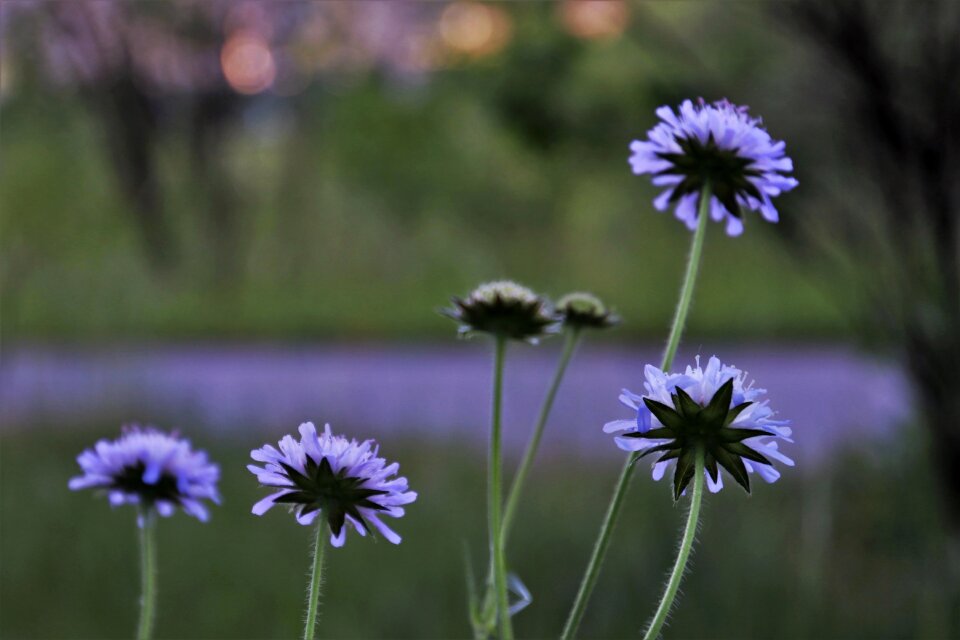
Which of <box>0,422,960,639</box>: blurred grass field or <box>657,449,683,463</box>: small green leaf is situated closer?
<box>657,449,683,463</box>: small green leaf

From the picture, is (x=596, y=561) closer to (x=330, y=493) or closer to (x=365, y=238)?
(x=330, y=493)

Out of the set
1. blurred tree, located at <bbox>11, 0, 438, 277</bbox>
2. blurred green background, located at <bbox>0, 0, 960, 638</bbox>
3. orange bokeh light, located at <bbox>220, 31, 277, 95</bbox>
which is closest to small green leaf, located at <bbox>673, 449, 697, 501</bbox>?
blurred green background, located at <bbox>0, 0, 960, 638</bbox>

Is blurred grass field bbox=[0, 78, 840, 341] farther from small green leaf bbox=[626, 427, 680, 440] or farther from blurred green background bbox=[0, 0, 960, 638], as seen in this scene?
small green leaf bbox=[626, 427, 680, 440]

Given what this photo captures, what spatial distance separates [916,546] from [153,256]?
8.57 m

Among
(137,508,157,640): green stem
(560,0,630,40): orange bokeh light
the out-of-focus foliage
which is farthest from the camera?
the out-of-focus foliage

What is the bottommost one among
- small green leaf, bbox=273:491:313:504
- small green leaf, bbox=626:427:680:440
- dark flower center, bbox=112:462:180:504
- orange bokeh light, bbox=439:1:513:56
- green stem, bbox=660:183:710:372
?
small green leaf, bbox=273:491:313:504

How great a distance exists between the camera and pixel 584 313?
124cm

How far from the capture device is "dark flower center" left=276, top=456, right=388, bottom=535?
0.83 meters

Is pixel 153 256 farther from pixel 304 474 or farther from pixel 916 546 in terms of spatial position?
pixel 304 474

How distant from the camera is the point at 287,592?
128 inches

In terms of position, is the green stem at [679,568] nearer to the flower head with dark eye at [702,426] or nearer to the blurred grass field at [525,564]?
→ the flower head with dark eye at [702,426]

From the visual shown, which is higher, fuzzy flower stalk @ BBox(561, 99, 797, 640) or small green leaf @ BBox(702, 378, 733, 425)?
fuzzy flower stalk @ BBox(561, 99, 797, 640)

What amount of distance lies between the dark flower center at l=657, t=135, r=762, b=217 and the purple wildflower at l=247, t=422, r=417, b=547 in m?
0.40

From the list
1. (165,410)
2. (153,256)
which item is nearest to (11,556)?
Result: (165,410)
